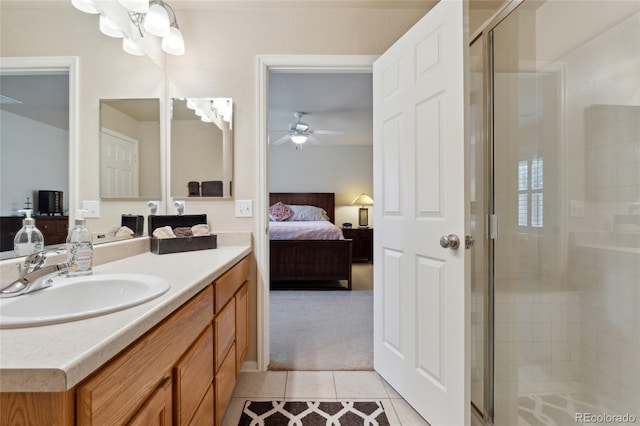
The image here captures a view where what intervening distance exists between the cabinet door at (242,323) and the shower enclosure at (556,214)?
127 cm

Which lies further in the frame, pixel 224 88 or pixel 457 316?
pixel 224 88

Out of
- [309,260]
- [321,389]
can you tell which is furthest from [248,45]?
[309,260]

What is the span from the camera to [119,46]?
143 cm

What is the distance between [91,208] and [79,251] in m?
0.33

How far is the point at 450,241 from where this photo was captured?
4.00 feet

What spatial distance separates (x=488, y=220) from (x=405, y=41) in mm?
1067

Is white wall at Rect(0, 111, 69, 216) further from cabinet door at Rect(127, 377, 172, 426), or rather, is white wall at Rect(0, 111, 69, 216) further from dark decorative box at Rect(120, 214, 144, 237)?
cabinet door at Rect(127, 377, 172, 426)

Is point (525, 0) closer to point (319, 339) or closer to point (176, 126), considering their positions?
point (176, 126)

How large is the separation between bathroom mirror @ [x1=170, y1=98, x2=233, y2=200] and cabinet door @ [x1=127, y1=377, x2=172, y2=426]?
1225 mm

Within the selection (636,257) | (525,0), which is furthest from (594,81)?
(636,257)

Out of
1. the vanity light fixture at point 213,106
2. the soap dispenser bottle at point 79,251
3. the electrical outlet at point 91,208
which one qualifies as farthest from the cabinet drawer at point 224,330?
the vanity light fixture at point 213,106

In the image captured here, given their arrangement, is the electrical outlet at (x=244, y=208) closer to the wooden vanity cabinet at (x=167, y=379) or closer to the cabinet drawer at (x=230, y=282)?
the cabinet drawer at (x=230, y=282)

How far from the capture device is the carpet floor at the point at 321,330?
195 centimetres

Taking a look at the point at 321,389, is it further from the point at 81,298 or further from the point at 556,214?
the point at 556,214
